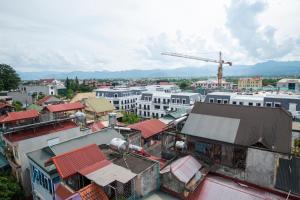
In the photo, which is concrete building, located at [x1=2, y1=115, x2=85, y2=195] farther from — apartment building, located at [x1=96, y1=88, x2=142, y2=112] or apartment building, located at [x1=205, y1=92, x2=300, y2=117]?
apartment building, located at [x1=96, y1=88, x2=142, y2=112]

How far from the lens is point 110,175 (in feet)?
38.2

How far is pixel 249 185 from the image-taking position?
14859mm

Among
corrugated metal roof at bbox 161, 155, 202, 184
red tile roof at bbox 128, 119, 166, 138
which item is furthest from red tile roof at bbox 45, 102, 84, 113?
corrugated metal roof at bbox 161, 155, 202, 184

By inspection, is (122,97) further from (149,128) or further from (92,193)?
(92,193)

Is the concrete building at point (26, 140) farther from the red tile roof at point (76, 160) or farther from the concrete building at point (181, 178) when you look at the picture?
the concrete building at point (181, 178)

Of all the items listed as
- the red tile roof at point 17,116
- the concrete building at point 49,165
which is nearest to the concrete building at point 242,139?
the concrete building at point 49,165

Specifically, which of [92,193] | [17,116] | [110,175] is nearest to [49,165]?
[92,193]

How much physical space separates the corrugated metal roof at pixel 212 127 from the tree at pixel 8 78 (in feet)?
297

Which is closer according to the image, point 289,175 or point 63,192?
point 63,192

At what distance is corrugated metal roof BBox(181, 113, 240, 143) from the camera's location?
16.4m

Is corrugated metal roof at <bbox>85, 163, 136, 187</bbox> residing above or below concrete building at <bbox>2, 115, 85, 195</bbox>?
above

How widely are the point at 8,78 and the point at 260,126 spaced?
99539mm

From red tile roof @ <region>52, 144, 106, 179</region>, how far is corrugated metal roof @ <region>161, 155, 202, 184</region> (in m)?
5.21

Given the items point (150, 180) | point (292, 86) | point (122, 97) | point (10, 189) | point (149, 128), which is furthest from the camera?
point (292, 86)
